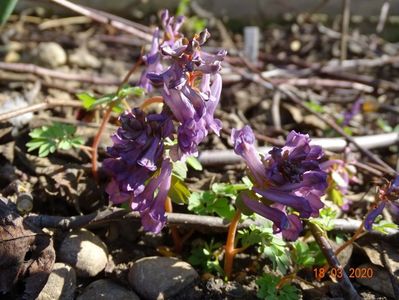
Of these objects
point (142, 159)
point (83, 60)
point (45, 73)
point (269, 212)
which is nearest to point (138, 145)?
point (142, 159)

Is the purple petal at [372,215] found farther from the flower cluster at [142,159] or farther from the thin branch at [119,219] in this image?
the flower cluster at [142,159]

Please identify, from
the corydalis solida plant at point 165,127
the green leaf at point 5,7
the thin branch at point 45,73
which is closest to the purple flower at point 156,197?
the corydalis solida plant at point 165,127

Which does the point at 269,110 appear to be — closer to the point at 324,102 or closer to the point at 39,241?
the point at 324,102

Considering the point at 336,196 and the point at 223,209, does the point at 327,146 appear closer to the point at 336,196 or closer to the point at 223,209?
the point at 336,196

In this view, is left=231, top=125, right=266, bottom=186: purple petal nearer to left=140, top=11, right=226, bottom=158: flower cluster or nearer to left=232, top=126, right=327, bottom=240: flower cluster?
left=232, top=126, right=327, bottom=240: flower cluster

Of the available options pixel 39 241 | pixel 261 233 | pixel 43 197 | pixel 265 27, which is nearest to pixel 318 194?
pixel 261 233

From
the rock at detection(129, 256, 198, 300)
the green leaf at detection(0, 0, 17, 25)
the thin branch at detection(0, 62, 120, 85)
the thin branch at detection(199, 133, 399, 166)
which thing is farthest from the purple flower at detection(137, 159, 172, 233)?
the thin branch at detection(0, 62, 120, 85)
